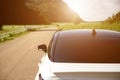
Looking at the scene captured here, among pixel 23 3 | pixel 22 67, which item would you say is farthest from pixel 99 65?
pixel 23 3

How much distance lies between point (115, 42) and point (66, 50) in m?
0.90

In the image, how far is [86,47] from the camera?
5535mm

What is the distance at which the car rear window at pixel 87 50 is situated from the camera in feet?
16.9

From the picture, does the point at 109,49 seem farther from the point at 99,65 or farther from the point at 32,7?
the point at 32,7

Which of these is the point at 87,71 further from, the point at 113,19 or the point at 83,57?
the point at 113,19

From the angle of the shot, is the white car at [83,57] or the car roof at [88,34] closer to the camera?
the white car at [83,57]

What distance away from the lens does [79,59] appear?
5.15 meters

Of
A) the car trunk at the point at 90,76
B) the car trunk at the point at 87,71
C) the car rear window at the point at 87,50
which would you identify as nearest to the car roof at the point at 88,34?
the car rear window at the point at 87,50

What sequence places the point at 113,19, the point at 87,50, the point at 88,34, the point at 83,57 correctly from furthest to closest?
1. the point at 113,19
2. the point at 88,34
3. the point at 87,50
4. the point at 83,57

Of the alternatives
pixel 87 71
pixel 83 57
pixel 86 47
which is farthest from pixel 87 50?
pixel 87 71

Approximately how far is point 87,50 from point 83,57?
0.90ft

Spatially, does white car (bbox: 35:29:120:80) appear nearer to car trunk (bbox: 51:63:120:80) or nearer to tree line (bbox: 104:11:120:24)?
car trunk (bbox: 51:63:120:80)

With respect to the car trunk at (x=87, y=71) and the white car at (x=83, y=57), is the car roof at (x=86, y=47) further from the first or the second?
the car trunk at (x=87, y=71)

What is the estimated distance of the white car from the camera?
4629 mm
